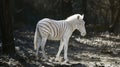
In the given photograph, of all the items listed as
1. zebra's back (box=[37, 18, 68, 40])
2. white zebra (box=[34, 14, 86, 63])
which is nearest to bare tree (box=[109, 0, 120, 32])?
white zebra (box=[34, 14, 86, 63])

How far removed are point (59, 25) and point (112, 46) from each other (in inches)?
195

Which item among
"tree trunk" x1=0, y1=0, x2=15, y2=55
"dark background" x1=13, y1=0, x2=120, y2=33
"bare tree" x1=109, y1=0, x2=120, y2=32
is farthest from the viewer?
"dark background" x1=13, y1=0, x2=120, y2=33

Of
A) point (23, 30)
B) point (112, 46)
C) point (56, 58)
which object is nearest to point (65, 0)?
point (23, 30)

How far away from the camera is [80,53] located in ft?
39.4

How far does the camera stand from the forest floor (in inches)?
372

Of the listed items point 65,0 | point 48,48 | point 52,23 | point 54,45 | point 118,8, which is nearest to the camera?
point 52,23

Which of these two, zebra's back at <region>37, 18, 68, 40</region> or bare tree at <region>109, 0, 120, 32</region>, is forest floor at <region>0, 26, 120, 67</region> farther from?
bare tree at <region>109, 0, 120, 32</region>

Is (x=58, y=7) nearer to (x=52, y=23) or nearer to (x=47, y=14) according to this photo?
(x=47, y=14)

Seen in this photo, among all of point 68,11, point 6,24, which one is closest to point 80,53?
point 6,24

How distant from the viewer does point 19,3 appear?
21.9m

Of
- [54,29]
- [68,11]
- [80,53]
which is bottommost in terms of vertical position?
[68,11]

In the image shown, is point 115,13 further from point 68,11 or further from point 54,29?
point 54,29

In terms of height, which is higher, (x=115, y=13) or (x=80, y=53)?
(x=80, y=53)

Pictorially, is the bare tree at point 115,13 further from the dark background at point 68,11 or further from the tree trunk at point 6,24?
the tree trunk at point 6,24
